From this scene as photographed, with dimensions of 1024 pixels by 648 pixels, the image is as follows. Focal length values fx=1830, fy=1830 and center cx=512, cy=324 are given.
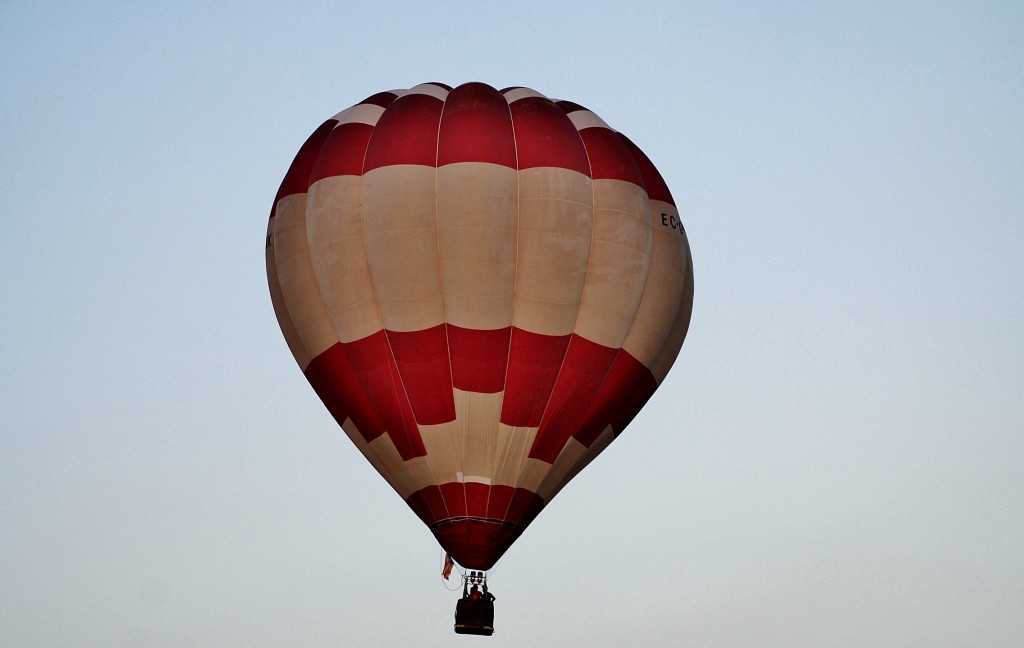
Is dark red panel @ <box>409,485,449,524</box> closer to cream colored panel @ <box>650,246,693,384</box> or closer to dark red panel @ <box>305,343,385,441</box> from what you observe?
dark red panel @ <box>305,343,385,441</box>

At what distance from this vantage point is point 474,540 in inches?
992

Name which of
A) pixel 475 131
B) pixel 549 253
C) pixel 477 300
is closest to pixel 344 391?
pixel 477 300

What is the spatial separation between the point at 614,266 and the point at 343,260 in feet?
12.4

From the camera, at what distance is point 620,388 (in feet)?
85.7

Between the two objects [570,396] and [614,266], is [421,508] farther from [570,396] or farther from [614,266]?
[614,266]

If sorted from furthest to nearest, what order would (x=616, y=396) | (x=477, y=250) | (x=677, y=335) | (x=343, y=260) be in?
(x=677, y=335), (x=616, y=396), (x=343, y=260), (x=477, y=250)

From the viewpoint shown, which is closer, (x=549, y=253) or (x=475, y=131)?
(x=549, y=253)

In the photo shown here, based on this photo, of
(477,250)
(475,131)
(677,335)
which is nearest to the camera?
(477,250)

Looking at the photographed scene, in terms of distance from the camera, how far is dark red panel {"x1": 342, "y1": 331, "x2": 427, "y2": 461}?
2550 centimetres

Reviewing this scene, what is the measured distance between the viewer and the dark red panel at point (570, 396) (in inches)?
1005

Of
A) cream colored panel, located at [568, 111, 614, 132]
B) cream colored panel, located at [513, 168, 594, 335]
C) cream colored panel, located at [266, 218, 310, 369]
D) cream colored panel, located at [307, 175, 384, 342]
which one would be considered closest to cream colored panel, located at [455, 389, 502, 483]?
cream colored panel, located at [513, 168, 594, 335]

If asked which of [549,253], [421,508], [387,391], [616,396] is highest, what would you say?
[549,253]

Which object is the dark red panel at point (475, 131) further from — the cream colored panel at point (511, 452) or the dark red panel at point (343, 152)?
the cream colored panel at point (511, 452)

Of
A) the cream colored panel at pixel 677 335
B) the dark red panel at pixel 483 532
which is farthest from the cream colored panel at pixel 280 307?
the cream colored panel at pixel 677 335
